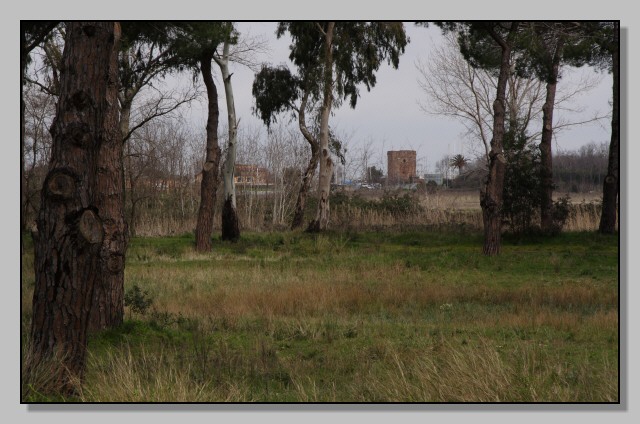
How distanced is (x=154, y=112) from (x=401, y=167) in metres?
8.21

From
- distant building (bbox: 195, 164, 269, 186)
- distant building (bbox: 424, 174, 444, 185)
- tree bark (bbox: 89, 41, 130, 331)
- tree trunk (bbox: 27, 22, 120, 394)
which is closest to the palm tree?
distant building (bbox: 424, 174, 444, 185)

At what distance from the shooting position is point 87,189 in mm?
5309

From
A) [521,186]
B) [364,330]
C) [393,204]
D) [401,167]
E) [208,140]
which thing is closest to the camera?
[364,330]

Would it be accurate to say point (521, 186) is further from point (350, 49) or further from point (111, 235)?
point (111, 235)

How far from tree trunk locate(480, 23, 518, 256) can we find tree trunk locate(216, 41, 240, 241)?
8236 mm

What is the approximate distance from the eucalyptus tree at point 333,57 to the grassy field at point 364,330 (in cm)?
A: 1135

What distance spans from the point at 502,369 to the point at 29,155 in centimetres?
1028

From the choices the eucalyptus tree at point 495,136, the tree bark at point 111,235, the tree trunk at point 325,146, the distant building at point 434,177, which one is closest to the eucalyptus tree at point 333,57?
the tree trunk at point 325,146

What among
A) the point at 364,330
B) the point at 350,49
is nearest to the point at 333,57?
the point at 350,49

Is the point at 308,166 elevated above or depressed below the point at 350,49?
below

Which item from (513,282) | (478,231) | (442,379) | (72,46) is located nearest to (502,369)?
(442,379)

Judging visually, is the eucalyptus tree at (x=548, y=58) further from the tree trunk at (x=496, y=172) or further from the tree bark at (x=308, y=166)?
the tree bark at (x=308, y=166)

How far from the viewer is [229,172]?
78.1 ft

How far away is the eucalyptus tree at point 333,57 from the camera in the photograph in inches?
1105
